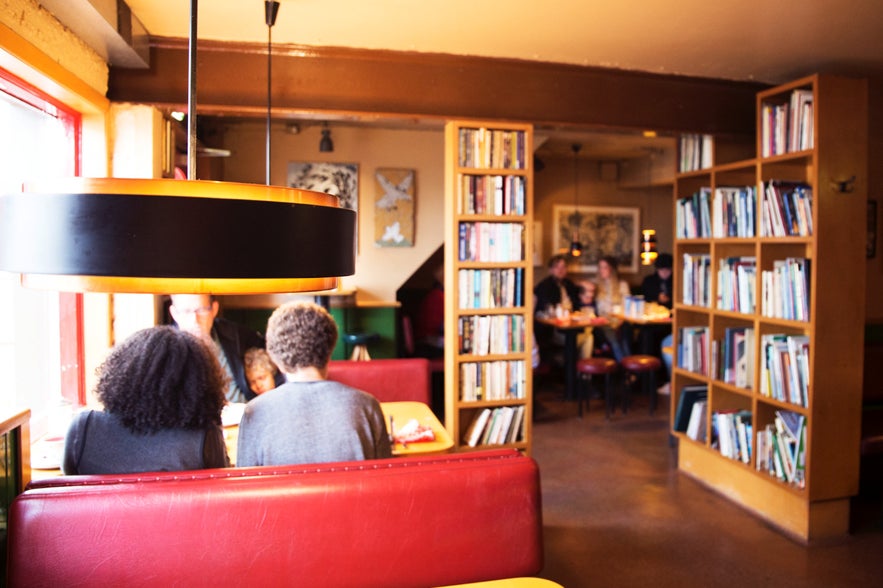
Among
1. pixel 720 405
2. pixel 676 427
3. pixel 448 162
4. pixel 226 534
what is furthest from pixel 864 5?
pixel 226 534

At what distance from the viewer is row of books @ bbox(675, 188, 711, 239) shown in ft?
14.6

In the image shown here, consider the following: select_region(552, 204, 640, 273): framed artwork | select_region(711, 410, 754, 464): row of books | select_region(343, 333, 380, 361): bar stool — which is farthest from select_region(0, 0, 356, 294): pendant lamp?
select_region(552, 204, 640, 273): framed artwork

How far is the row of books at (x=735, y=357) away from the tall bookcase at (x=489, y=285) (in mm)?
1321

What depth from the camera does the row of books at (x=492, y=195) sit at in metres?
4.02

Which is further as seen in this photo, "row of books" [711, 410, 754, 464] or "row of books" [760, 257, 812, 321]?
"row of books" [711, 410, 754, 464]

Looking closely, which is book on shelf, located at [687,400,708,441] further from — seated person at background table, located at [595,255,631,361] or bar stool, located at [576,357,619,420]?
seated person at background table, located at [595,255,631,361]

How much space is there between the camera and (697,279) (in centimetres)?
458

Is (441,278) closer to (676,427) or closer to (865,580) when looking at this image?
(676,427)

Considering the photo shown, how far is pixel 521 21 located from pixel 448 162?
99 centimetres

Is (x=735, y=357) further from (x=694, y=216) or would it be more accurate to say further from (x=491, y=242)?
(x=491, y=242)

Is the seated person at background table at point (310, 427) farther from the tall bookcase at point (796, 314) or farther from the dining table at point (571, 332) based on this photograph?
the dining table at point (571, 332)

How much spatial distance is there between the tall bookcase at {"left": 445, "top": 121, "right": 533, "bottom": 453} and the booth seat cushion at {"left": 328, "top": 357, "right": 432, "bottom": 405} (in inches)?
12.8

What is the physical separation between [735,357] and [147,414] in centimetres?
360

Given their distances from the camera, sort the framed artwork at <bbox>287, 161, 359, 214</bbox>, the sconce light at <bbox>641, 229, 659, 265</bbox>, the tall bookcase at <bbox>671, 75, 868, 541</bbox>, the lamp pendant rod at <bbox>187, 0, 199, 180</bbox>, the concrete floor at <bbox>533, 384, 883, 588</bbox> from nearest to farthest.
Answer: the lamp pendant rod at <bbox>187, 0, 199, 180</bbox> → the concrete floor at <bbox>533, 384, 883, 588</bbox> → the tall bookcase at <bbox>671, 75, 868, 541</bbox> → the framed artwork at <bbox>287, 161, 359, 214</bbox> → the sconce light at <bbox>641, 229, 659, 265</bbox>
